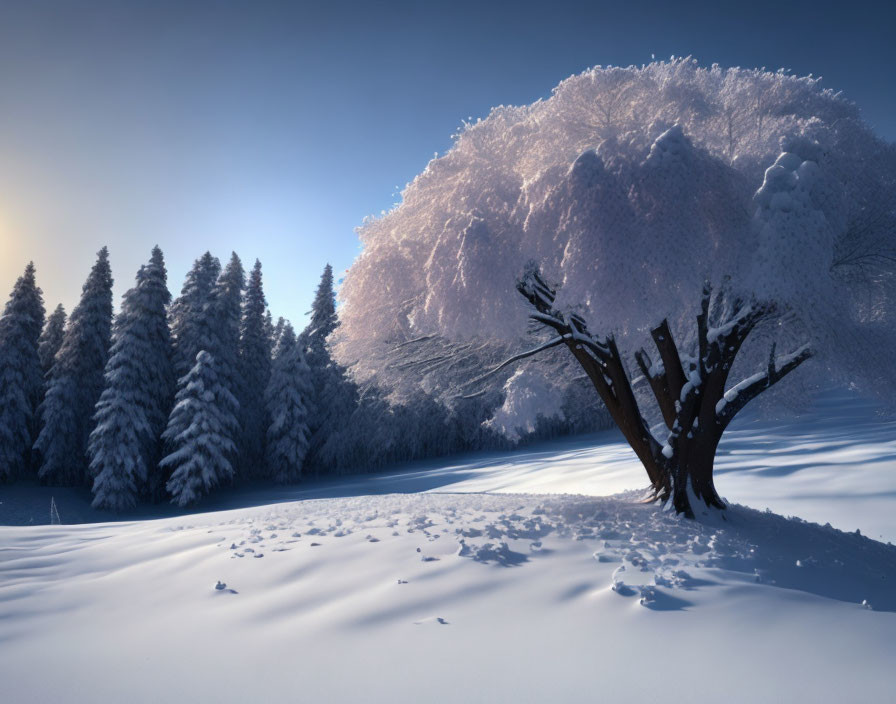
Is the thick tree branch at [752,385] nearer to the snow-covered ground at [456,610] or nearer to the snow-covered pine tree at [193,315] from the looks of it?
the snow-covered ground at [456,610]

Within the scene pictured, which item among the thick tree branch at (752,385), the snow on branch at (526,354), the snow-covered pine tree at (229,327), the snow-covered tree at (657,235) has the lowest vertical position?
the thick tree branch at (752,385)

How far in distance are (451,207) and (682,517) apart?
18.1 feet

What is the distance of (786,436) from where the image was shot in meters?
20.2

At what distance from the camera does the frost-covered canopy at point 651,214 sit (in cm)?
620

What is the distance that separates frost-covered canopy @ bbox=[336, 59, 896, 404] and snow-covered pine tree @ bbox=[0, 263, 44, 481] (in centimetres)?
2745

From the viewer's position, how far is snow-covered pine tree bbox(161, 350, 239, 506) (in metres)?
24.6

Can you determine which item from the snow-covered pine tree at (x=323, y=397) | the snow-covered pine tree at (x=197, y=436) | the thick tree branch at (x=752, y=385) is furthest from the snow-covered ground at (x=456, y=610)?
the snow-covered pine tree at (x=323, y=397)

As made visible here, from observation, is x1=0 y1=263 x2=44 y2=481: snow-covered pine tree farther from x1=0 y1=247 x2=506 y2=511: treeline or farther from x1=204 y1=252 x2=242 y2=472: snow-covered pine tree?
x1=204 y1=252 x2=242 y2=472: snow-covered pine tree

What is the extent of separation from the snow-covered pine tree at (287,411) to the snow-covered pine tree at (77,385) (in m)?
8.87

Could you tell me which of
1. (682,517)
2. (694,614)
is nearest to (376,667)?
(694,614)

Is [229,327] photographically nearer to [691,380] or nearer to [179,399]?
[179,399]

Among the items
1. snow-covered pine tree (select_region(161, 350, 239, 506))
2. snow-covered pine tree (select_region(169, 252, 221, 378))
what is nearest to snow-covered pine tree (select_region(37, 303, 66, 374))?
snow-covered pine tree (select_region(169, 252, 221, 378))

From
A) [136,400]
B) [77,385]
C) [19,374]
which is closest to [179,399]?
[136,400]

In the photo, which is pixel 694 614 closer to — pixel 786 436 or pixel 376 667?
pixel 376 667
